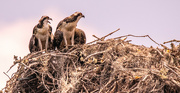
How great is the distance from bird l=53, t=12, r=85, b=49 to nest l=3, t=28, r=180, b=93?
31.2 inches

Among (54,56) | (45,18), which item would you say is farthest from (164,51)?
(45,18)

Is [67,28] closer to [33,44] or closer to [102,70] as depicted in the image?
[33,44]

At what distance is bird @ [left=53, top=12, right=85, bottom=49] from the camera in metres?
9.12

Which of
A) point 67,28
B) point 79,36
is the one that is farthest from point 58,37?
point 79,36

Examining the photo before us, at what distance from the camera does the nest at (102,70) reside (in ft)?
22.5

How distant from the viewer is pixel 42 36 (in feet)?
30.7

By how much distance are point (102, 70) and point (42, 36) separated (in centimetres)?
260

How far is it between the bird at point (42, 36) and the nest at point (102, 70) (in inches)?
41.4

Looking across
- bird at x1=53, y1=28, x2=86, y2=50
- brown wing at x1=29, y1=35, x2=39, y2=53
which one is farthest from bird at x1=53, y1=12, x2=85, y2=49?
brown wing at x1=29, y1=35, x2=39, y2=53

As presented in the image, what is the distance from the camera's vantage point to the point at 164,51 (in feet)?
25.4

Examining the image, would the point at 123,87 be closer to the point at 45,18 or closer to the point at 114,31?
the point at 114,31

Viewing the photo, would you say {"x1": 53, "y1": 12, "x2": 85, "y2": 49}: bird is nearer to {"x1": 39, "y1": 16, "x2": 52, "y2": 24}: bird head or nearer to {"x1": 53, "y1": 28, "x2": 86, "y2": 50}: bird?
{"x1": 53, "y1": 28, "x2": 86, "y2": 50}: bird

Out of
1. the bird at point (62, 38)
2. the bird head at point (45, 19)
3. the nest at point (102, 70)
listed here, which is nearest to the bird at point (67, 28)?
the bird at point (62, 38)

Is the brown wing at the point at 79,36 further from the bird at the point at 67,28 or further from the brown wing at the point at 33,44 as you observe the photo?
the brown wing at the point at 33,44
